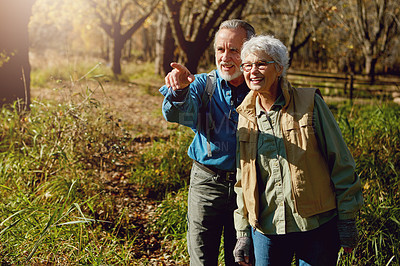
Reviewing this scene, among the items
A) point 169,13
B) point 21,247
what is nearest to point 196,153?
point 21,247

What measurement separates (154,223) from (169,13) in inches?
221

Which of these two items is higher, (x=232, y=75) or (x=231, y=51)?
(x=231, y=51)

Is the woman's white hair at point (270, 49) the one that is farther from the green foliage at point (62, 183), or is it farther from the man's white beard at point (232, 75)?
the green foliage at point (62, 183)

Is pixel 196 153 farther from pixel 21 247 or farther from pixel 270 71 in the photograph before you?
pixel 21 247

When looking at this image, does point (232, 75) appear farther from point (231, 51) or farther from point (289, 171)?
point (289, 171)

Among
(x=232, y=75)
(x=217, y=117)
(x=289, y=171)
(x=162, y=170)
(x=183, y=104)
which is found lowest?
(x=162, y=170)

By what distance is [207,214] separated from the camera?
2.62 m

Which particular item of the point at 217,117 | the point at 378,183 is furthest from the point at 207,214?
the point at 378,183

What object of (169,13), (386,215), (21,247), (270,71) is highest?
(169,13)

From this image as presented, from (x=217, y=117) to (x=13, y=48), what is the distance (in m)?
6.71

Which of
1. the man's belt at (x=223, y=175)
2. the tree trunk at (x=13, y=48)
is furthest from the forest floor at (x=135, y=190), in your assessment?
the tree trunk at (x=13, y=48)

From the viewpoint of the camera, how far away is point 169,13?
27.7 feet

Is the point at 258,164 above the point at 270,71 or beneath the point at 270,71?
beneath

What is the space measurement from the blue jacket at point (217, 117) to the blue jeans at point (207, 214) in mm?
149
